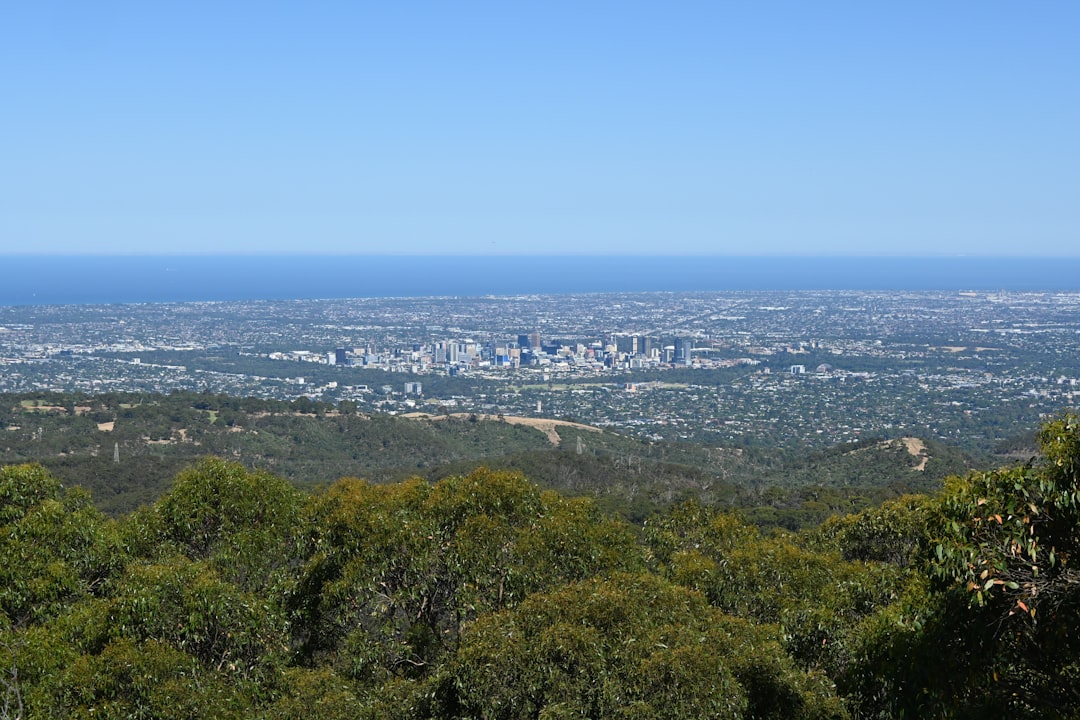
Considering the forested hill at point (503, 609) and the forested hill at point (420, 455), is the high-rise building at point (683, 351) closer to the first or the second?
the forested hill at point (420, 455)

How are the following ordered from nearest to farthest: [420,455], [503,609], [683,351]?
[503,609] → [420,455] → [683,351]

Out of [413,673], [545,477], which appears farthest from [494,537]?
[545,477]

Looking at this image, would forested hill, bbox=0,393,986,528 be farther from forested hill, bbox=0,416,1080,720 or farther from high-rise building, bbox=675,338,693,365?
high-rise building, bbox=675,338,693,365

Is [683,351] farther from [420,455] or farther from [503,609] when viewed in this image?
[503,609]

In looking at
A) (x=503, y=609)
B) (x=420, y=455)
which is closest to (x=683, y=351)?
(x=420, y=455)

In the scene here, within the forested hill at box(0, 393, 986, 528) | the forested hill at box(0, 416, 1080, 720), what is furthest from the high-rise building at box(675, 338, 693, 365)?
the forested hill at box(0, 416, 1080, 720)

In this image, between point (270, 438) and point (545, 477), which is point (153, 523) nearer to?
point (545, 477)
